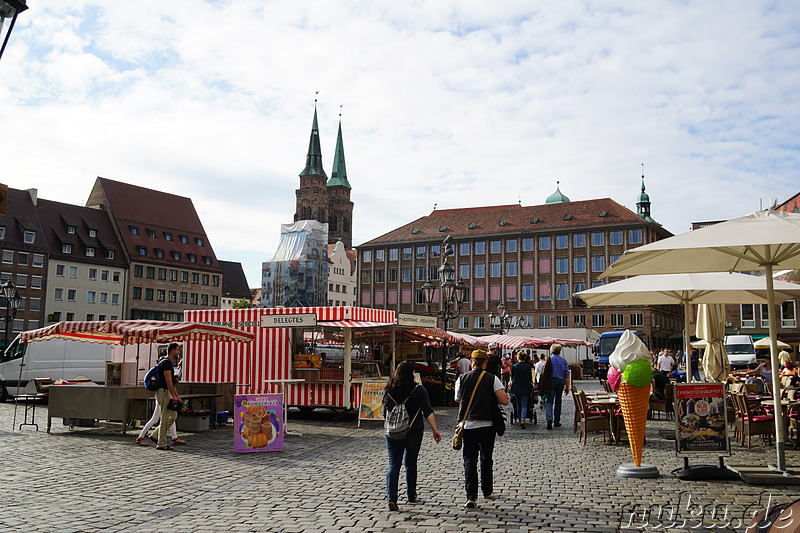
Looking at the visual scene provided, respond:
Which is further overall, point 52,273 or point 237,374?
point 52,273

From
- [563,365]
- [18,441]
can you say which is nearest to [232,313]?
[18,441]

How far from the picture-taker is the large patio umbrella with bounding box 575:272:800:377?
12938 millimetres

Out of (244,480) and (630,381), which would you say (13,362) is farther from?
(630,381)

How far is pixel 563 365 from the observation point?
16594 millimetres

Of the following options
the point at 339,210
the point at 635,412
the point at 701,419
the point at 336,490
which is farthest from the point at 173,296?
the point at 701,419

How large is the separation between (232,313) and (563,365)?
382 inches

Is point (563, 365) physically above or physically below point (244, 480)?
above

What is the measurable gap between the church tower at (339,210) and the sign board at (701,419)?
396ft

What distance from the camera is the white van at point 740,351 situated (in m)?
38.0

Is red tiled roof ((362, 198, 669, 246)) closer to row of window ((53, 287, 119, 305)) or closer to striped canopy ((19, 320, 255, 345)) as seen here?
row of window ((53, 287, 119, 305))

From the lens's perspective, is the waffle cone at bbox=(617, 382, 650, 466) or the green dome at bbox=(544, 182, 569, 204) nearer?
the waffle cone at bbox=(617, 382, 650, 466)

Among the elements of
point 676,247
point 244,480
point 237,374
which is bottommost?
point 244,480

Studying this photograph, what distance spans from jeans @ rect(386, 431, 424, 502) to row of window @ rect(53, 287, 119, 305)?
235 ft

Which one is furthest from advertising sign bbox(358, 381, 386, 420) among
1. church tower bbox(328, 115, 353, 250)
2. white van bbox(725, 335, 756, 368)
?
church tower bbox(328, 115, 353, 250)
